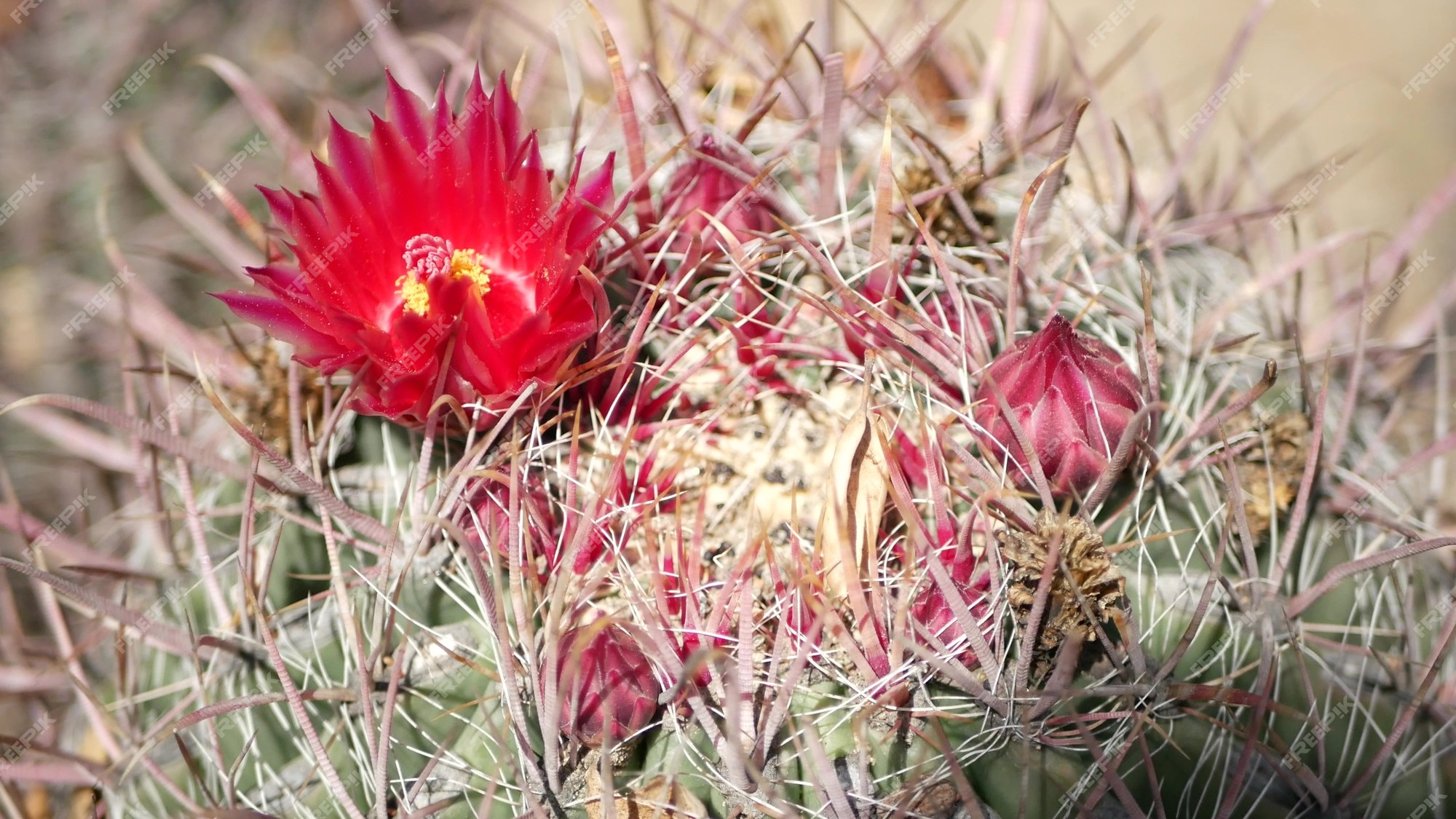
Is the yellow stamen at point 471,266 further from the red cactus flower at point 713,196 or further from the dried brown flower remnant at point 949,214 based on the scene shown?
the dried brown flower remnant at point 949,214

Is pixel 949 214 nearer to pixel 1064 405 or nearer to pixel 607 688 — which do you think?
pixel 1064 405

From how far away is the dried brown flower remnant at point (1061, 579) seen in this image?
71cm

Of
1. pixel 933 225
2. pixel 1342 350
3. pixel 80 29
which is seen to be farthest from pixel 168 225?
pixel 1342 350

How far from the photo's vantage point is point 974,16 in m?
2.68

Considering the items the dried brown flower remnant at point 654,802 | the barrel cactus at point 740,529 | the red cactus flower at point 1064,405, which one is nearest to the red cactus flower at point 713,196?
the barrel cactus at point 740,529

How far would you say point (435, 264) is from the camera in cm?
84

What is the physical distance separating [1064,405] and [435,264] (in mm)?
564

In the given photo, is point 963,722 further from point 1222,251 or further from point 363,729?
point 1222,251

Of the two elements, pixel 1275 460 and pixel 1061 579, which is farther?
pixel 1275 460

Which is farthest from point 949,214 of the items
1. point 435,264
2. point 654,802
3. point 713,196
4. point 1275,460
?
point 654,802

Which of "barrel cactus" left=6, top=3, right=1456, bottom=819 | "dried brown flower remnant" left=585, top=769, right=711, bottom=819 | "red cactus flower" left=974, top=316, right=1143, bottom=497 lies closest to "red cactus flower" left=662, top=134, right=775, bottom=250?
"barrel cactus" left=6, top=3, right=1456, bottom=819

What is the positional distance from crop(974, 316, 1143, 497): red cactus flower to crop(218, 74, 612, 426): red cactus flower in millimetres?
364

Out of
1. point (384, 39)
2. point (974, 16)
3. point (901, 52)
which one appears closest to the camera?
point (384, 39)

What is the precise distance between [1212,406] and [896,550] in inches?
14.5
